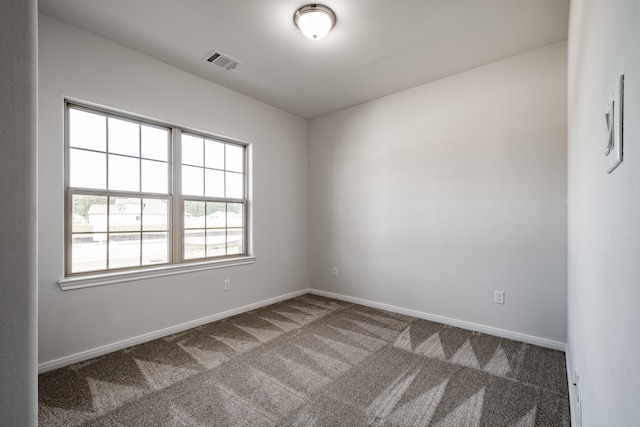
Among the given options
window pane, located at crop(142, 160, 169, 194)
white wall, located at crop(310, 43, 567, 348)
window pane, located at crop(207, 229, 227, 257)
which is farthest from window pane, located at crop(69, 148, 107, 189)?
white wall, located at crop(310, 43, 567, 348)

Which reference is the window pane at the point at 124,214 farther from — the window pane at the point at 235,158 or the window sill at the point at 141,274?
the window pane at the point at 235,158

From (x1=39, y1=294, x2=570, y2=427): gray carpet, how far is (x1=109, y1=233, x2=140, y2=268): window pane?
0.81m

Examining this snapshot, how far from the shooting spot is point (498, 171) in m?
2.96

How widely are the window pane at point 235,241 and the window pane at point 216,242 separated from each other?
75mm

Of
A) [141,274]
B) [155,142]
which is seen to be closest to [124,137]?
[155,142]

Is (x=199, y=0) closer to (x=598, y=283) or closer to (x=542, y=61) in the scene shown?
(x=598, y=283)

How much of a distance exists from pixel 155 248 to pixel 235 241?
0.99 m

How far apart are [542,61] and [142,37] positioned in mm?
3689

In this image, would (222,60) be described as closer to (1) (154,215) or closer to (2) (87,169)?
(2) (87,169)

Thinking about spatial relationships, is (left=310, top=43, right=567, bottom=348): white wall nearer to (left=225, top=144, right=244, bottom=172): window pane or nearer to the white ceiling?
the white ceiling

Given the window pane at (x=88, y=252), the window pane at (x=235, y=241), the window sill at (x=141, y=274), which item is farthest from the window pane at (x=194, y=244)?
the window pane at (x=88, y=252)

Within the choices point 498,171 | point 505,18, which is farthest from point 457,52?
point 498,171

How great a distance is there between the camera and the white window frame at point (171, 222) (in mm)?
2490

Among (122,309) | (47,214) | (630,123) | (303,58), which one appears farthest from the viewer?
(303,58)
